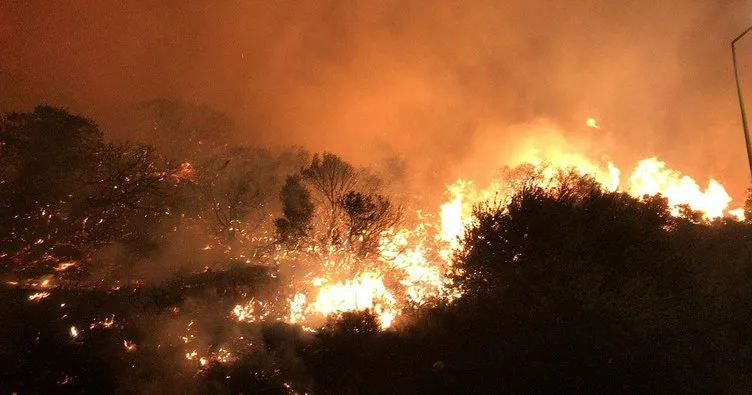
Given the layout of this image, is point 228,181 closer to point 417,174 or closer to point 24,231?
point 24,231

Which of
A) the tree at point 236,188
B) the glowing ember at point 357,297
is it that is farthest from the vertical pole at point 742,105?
the tree at point 236,188

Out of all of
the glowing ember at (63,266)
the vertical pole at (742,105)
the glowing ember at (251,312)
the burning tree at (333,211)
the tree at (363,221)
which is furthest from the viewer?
the tree at (363,221)

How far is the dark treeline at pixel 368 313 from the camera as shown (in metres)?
12.4

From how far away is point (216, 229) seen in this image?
26703 mm

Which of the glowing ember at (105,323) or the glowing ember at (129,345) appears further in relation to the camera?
the glowing ember at (105,323)

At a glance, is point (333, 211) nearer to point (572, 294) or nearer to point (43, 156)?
point (43, 156)

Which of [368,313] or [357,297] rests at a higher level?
[357,297]

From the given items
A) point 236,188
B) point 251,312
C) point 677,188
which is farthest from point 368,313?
point 677,188

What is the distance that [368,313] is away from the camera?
17.0m

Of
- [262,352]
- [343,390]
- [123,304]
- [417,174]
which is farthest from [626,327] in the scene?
[417,174]

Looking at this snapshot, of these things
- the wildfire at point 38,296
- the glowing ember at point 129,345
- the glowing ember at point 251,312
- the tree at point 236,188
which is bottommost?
the glowing ember at point 129,345

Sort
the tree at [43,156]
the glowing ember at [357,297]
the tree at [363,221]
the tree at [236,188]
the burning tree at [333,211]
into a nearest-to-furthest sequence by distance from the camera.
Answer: the tree at [43,156], the glowing ember at [357,297], the burning tree at [333,211], the tree at [363,221], the tree at [236,188]

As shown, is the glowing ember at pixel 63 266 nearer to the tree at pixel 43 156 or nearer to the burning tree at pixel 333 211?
the tree at pixel 43 156

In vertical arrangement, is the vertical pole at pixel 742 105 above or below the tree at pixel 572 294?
above
